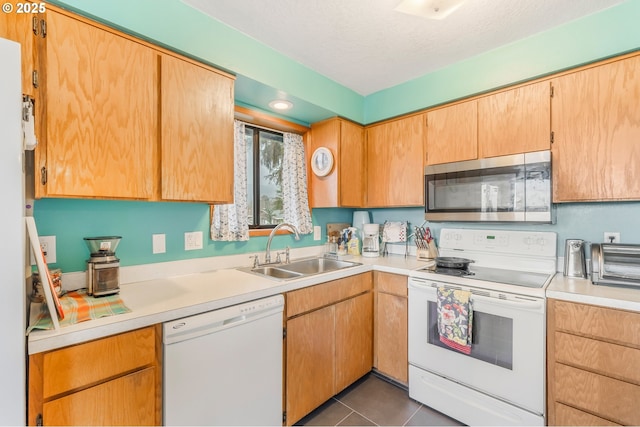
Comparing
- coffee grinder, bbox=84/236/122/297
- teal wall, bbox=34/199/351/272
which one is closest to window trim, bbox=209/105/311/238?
teal wall, bbox=34/199/351/272

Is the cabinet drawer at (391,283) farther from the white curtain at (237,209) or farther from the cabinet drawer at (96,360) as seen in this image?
the cabinet drawer at (96,360)

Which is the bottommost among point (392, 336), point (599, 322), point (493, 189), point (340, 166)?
point (392, 336)

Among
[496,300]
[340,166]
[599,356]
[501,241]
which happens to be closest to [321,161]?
[340,166]

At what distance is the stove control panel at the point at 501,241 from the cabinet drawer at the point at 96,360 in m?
2.23

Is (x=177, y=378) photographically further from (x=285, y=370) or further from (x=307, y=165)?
(x=307, y=165)

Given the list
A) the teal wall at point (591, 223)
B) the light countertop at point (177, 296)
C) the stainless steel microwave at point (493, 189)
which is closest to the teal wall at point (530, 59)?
the stainless steel microwave at point (493, 189)

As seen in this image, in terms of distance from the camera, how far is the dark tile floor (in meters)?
1.80

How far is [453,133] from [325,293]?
1603mm

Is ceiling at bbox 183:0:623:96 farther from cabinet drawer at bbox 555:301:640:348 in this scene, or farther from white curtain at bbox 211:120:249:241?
cabinet drawer at bbox 555:301:640:348

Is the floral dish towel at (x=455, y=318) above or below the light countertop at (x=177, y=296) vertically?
below

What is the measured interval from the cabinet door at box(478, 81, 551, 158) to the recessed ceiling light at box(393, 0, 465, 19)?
33.0 inches

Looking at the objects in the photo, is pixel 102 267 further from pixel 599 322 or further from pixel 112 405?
pixel 599 322

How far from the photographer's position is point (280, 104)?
2.25m

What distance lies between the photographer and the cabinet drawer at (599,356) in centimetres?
131
